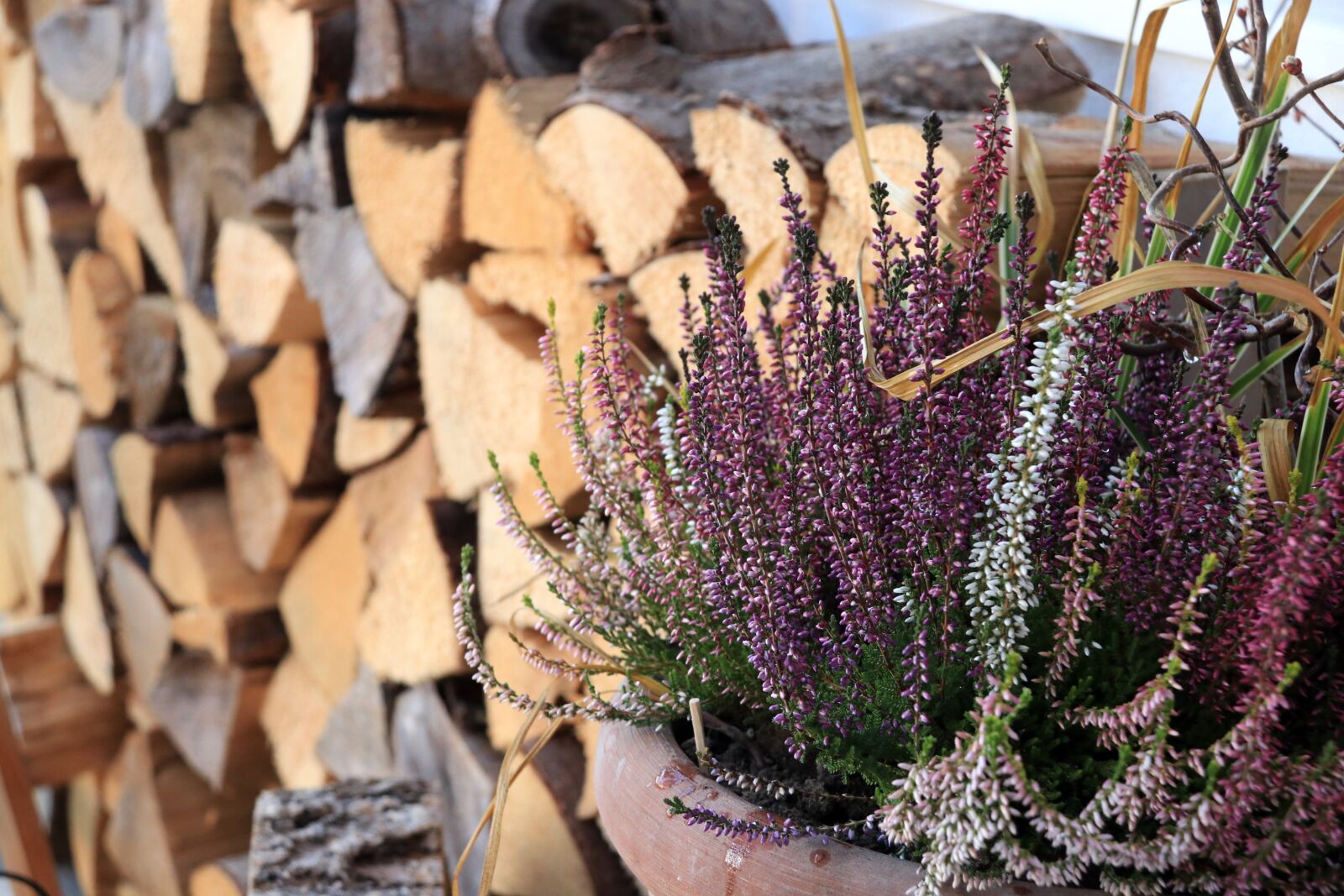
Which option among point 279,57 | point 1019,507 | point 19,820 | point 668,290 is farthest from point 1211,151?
point 19,820

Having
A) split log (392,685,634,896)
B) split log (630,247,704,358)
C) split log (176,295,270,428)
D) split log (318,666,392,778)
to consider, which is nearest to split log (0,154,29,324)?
split log (176,295,270,428)

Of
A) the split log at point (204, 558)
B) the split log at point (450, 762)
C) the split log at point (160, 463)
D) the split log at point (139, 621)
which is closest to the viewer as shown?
the split log at point (450, 762)

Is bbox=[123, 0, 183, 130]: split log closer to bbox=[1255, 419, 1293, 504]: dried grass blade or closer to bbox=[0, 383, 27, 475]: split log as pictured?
bbox=[0, 383, 27, 475]: split log

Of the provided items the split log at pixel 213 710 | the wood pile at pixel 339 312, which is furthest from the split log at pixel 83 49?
the split log at pixel 213 710

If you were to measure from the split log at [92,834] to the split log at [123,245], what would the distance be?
1.02 metres

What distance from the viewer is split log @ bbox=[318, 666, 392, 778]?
4.41 ft

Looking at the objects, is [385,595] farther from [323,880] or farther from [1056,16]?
[1056,16]

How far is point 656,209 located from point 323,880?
563 millimetres

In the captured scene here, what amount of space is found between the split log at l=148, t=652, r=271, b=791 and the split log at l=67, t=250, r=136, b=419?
444 mm

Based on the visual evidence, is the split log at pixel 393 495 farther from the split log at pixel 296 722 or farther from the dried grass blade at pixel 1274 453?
the dried grass blade at pixel 1274 453

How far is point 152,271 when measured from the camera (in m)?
1.84

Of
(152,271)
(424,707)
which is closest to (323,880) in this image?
(424,707)

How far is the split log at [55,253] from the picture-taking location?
2082mm

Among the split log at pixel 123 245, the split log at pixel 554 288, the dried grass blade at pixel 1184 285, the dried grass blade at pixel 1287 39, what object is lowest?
the split log at pixel 123 245
